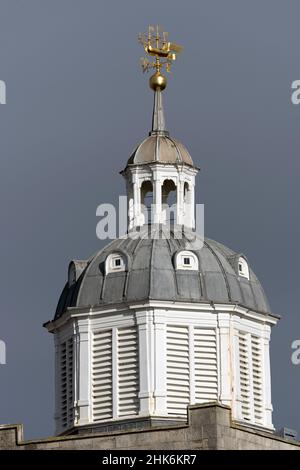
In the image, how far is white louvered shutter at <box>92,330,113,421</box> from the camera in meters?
155

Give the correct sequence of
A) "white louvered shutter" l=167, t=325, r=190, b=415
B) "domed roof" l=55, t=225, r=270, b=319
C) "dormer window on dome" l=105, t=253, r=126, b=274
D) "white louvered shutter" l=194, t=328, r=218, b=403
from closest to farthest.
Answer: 1. "white louvered shutter" l=167, t=325, r=190, b=415
2. "white louvered shutter" l=194, t=328, r=218, b=403
3. "domed roof" l=55, t=225, r=270, b=319
4. "dormer window on dome" l=105, t=253, r=126, b=274

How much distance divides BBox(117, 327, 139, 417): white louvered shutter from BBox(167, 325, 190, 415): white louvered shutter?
4.45 ft

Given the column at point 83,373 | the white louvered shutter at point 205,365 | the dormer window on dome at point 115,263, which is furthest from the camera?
the dormer window on dome at point 115,263

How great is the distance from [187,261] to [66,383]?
7.20 metres

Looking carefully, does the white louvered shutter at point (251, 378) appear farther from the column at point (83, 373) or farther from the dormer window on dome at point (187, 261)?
the column at point (83, 373)

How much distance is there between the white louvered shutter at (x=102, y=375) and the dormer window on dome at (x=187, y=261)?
4.21 m

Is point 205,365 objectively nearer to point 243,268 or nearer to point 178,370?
point 178,370

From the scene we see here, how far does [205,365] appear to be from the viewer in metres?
155

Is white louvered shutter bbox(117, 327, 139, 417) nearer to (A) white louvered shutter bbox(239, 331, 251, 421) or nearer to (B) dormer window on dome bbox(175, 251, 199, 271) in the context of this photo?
(B) dormer window on dome bbox(175, 251, 199, 271)

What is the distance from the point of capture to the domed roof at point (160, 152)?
161m

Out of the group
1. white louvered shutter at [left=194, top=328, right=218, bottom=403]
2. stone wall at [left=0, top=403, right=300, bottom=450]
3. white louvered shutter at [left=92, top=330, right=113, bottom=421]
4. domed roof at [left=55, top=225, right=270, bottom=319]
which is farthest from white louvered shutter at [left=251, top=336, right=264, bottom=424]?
white louvered shutter at [left=92, top=330, right=113, bottom=421]

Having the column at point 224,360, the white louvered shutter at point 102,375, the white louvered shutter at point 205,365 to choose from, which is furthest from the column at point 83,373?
the column at point 224,360
